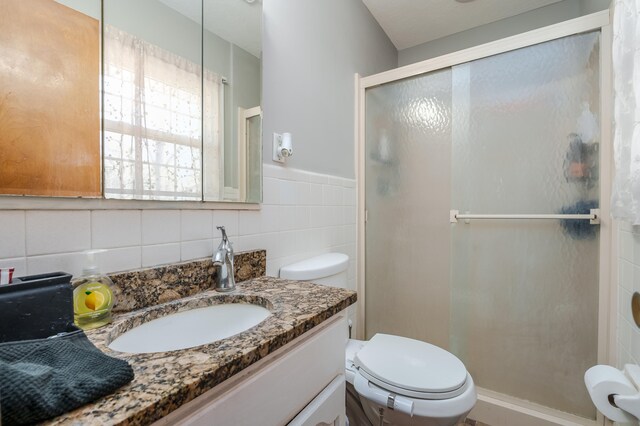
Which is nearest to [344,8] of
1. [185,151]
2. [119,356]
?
[185,151]

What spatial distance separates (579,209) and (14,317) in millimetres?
1785

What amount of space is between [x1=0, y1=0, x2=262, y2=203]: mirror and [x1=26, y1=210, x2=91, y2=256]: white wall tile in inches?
1.8

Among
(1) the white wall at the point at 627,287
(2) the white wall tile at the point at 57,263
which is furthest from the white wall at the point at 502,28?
(2) the white wall tile at the point at 57,263

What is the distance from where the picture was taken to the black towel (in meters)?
0.29

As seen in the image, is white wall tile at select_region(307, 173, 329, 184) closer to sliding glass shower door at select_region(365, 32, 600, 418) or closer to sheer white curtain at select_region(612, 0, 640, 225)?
sliding glass shower door at select_region(365, 32, 600, 418)

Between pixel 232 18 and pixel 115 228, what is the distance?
77cm

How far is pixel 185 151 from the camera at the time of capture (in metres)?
0.83

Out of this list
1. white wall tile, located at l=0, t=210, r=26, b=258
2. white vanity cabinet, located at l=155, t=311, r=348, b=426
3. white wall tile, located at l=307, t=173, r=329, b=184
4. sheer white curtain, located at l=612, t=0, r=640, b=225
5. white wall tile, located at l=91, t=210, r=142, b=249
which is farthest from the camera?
white wall tile, located at l=307, t=173, r=329, b=184

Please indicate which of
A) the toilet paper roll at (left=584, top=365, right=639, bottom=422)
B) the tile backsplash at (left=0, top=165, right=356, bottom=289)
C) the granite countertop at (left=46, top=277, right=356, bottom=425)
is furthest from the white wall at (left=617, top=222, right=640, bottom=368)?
the tile backsplash at (left=0, top=165, right=356, bottom=289)

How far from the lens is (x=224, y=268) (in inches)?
32.8

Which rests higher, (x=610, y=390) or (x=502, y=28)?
(x=502, y=28)

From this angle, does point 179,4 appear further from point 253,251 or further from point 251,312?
point 251,312

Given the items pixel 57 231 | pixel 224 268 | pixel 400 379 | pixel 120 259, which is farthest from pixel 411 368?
pixel 57 231

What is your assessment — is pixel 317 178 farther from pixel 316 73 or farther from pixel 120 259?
pixel 120 259
